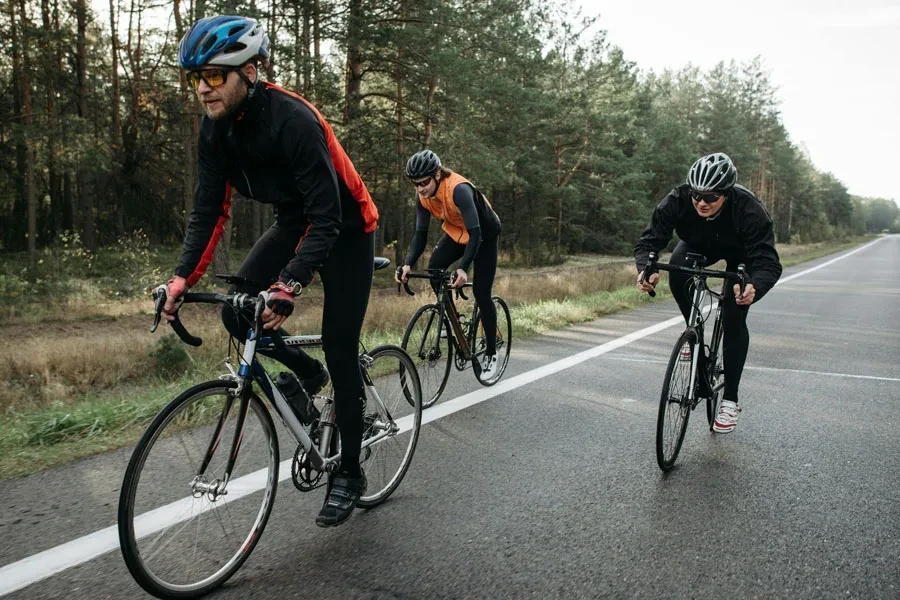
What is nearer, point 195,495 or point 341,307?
point 195,495

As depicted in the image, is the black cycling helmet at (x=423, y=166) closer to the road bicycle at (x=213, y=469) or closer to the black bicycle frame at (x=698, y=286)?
the black bicycle frame at (x=698, y=286)

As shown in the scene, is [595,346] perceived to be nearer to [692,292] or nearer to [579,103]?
[692,292]

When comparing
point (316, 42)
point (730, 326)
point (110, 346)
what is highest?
point (316, 42)

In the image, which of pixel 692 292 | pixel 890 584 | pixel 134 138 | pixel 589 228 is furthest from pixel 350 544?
pixel 589 228

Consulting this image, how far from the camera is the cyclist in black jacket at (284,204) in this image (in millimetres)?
2559

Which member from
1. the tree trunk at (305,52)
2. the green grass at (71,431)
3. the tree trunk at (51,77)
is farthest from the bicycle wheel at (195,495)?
the tree trunk at (51,77)

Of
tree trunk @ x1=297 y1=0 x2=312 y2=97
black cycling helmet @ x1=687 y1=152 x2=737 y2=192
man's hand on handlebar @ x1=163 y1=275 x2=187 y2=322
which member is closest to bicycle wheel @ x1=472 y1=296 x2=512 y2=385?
black cycling helmet @ x1=687 y1=152 x2=737 y2=192

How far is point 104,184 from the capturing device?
31203 millimetres

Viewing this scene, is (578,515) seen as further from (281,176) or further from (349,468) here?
(281,176)

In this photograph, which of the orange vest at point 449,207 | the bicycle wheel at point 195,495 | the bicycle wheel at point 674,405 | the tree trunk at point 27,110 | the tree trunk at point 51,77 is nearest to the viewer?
the bicycle wheel at point 195,495

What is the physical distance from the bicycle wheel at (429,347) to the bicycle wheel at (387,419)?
52.8 inches

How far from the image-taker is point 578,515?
3.28 metres

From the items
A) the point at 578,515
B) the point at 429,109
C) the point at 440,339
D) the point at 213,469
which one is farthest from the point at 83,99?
the point at 578,515

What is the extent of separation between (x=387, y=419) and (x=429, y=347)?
181cm
